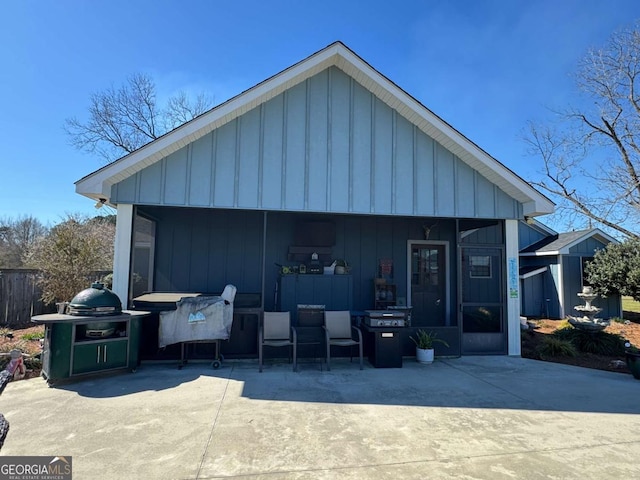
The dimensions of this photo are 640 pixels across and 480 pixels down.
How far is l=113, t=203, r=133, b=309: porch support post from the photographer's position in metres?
5.61

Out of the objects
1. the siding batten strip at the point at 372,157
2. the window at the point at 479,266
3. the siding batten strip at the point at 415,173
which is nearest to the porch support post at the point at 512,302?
the window at the point at 479,266

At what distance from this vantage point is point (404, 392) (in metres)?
4.52

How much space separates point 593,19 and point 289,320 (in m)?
12.7

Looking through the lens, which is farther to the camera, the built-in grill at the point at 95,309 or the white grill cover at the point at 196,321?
the white grill cover at the point at 196,321

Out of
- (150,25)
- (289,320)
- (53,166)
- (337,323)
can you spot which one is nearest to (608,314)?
(337,323)

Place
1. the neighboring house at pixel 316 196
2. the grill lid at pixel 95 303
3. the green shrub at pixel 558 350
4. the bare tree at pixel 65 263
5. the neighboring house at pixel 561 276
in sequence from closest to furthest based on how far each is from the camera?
the grill lid at pixel 95 303 < the neighboring house at pixel 316 196 < the green shrub at pixel 558 350 < the bare tree at pixel 65 263 < the neighboring house at pixel 561 276

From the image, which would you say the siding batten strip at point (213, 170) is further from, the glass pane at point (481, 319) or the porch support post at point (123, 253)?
the glass pane at point (481, 319)

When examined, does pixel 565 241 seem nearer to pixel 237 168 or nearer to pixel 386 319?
pixel 386 319

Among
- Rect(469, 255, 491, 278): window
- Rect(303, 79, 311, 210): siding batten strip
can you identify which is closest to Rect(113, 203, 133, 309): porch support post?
Rect(303, 79, 311, 210): siding batten strip

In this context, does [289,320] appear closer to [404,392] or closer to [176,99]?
[404,392]

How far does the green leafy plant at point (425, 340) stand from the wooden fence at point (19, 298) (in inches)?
350

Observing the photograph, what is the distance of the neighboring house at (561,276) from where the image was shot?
11.9m

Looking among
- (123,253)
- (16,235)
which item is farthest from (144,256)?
(16,235)

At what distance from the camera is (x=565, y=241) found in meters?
12.4
